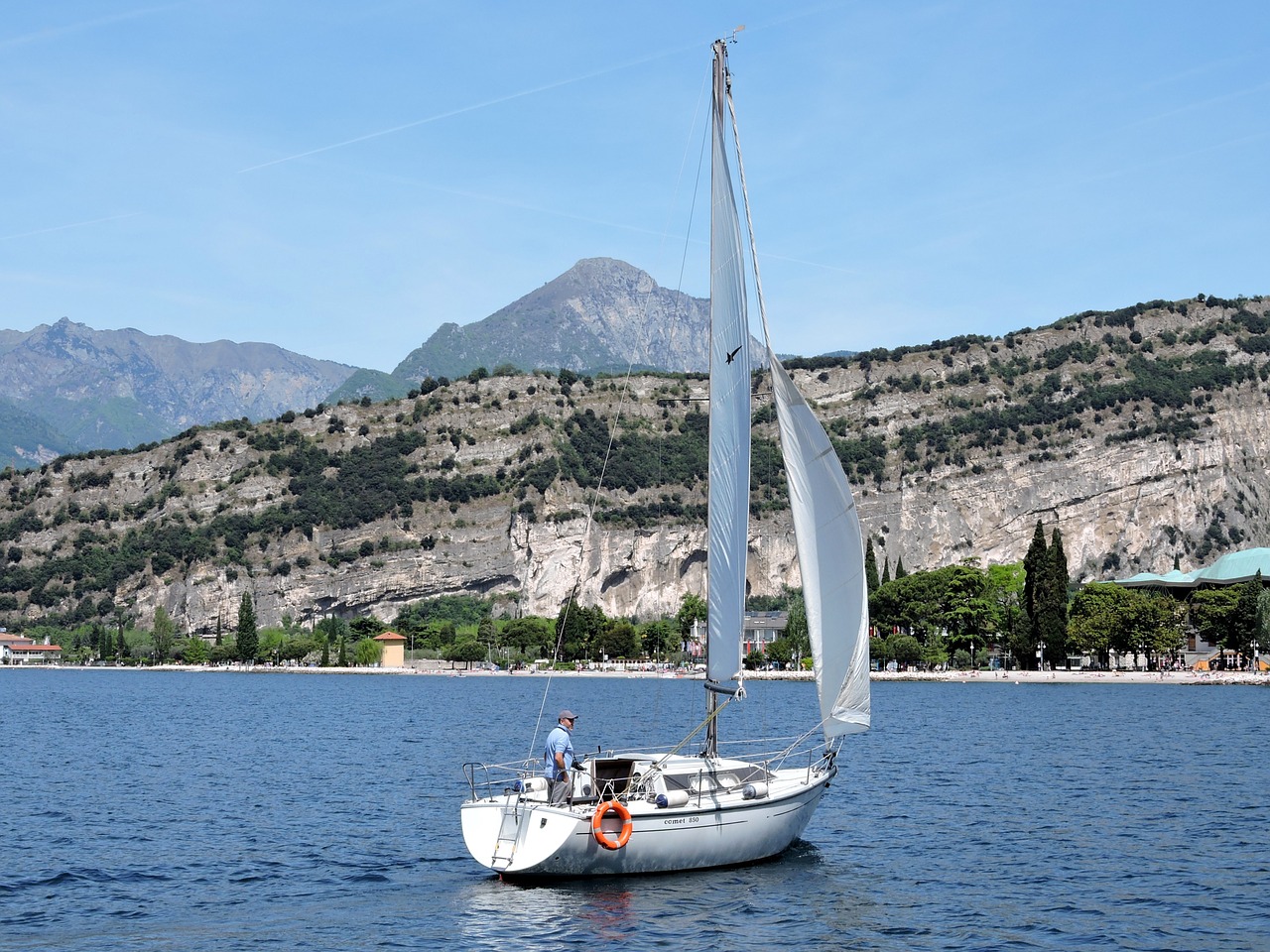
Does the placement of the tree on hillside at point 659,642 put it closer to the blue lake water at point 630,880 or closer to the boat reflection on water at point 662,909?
the blue lake water at point 630,880

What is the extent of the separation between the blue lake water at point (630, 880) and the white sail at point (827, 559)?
13.6 ft

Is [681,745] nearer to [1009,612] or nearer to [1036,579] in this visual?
[1036,579]

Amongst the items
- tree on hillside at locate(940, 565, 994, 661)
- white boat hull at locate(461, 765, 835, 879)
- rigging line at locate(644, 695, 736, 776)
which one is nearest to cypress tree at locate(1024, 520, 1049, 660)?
tree on hillside at locate(940, 565, 994, 661)

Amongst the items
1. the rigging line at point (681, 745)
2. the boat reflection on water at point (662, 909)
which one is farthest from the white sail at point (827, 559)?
the boat reflection on water at point (662, 909)

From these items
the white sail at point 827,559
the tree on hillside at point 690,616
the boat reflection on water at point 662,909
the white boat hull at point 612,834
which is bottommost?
the boat reflection on water at point 662,909

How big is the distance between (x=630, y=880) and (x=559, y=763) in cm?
285

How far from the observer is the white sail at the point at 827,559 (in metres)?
32.2

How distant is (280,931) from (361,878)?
4986 mm

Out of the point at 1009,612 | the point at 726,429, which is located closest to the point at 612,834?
the point at 726,429

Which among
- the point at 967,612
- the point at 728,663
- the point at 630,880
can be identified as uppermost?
the point at 967,612

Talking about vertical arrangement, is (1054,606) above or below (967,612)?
below

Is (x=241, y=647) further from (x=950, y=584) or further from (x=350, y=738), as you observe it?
(x=350, y=738)

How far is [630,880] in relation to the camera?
29.9 meters

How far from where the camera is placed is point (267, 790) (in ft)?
157
